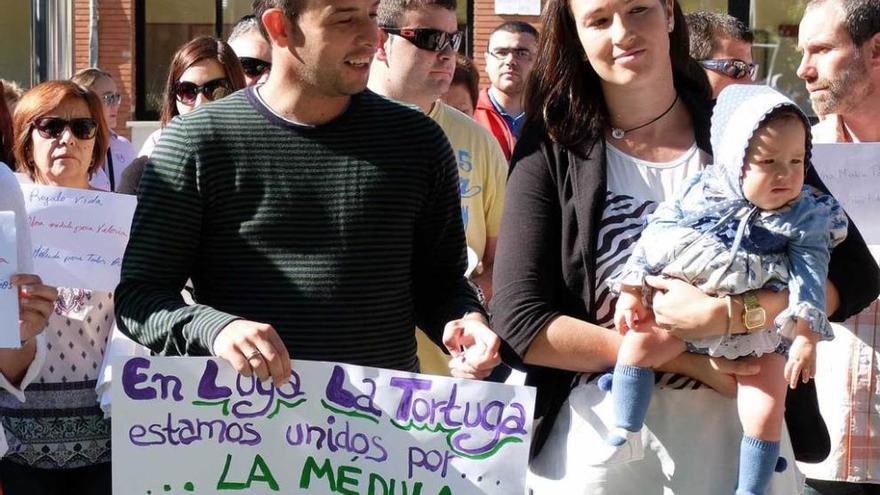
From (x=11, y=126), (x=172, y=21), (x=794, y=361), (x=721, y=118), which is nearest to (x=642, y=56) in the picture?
(x=721, y=118)

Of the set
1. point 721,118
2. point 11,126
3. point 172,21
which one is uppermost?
point 721,118

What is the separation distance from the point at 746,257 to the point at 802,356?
250 mm

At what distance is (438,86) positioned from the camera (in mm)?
5207

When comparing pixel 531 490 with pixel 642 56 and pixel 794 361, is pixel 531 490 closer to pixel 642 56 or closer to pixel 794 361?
pixel 794 361

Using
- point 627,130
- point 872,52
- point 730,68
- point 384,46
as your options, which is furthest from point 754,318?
point 730,68

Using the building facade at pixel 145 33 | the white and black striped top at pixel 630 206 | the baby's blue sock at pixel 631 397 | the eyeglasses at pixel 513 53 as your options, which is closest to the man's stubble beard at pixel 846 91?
the white and black striped top at pixel 630 206

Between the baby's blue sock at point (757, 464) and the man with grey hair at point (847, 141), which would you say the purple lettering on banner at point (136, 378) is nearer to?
the baby's blue sock at point (757, 464)

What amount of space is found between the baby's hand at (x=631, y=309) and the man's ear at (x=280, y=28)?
96 cm

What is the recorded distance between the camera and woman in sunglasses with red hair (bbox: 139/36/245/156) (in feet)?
18.2

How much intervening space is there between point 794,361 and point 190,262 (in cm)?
139

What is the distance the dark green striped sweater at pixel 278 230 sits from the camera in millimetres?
3143

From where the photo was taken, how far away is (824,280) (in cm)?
302

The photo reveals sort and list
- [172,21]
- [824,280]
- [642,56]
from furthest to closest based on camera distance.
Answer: [172,21], [642,56], [824,280]

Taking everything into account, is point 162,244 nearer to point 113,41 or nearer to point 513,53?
point 513,53
